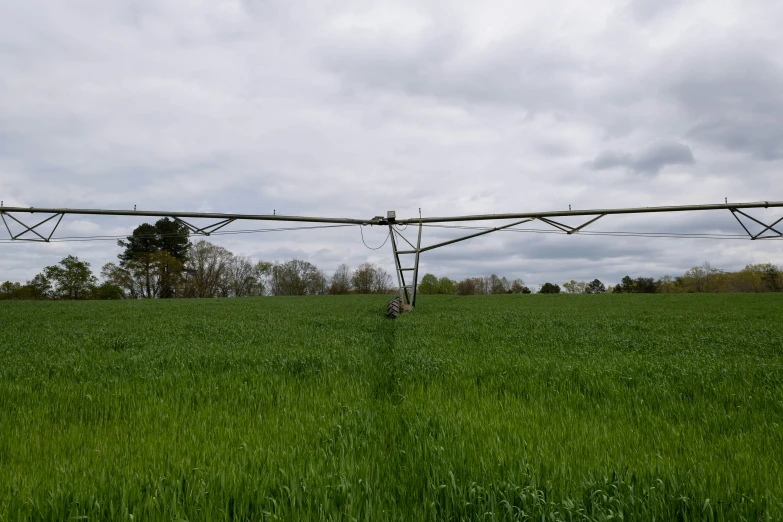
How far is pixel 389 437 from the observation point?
419 centimetres

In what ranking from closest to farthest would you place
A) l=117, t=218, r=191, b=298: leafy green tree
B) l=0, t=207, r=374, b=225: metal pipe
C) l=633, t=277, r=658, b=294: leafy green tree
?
l=0, t=207, r=374, b=225: metal pipe < l=117, t=218, r=191, b=298: leafy green tree < l=633, t=277, r=658, b=294: leafy green tree

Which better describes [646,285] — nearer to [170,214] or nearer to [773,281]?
[773,281]

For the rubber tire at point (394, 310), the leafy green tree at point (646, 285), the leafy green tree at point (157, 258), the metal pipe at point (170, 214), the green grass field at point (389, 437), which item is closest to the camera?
the green grass field at point (389, 437)

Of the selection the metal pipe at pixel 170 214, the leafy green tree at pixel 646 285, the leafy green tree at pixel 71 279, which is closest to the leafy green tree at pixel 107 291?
the leafy green tree at pixel 71 279

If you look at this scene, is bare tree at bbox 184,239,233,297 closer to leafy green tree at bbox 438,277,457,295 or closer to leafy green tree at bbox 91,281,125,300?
leafy green tree at bbox 91,281,125,300

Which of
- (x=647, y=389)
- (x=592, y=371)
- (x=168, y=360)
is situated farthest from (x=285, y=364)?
(x=647, y=389)

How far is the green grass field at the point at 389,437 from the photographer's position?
2.74m

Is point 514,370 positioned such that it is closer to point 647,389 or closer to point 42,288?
point 647,389

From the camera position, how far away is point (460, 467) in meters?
3.25

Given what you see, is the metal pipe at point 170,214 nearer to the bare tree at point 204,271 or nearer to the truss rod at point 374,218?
the truss rod at point 374,218

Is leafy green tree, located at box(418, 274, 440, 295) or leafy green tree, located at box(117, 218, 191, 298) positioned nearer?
leafy green tree, located at box(117, 218, 191, 298)

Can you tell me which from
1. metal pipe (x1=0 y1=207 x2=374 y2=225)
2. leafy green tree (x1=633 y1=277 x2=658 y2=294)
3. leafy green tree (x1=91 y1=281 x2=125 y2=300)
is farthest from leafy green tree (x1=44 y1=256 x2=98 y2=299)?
leafy green tree (x1=633 y1=277 x2=658 y2=294)

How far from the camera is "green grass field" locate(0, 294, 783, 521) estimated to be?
274cm

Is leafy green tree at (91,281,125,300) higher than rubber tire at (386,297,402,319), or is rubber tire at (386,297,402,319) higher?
leafy green tree at (91,281,125,300)
